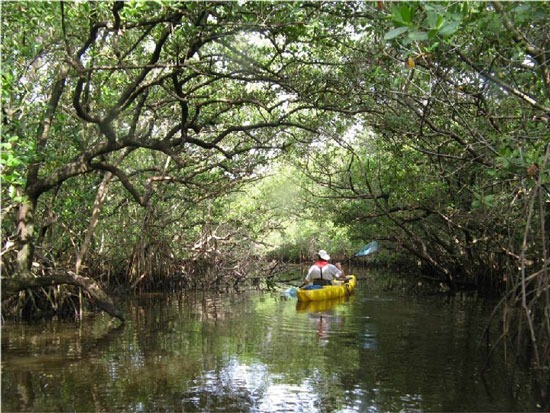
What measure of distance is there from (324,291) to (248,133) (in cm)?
444

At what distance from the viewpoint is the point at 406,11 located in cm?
346

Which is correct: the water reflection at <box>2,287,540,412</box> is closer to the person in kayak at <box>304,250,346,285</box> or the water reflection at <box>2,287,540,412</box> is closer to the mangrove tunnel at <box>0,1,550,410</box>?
the mangrove tunnel at <box>0,1,550,410</box>

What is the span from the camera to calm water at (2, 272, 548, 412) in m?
5.17

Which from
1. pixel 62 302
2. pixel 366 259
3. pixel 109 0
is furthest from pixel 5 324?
pixel 366 259

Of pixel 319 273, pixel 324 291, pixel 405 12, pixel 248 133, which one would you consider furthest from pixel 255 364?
pixel 319 273

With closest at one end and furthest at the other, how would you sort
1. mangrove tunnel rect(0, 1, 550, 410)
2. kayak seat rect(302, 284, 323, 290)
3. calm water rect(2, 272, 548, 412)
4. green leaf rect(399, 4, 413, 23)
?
green leaf rect(399, 4, 413, 23) → calm water rect(2, 272, 548, 412) → mangrove tunnel rect(0, 1, 550, 410) → kayak seat rect(302, 284, 323, 290)

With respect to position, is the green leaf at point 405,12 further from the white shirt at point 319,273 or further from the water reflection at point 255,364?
the white shirt at point 319,273

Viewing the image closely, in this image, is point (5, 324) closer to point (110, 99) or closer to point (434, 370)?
point (110, 99)

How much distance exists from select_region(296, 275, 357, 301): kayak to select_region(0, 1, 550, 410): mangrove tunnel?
1650mm

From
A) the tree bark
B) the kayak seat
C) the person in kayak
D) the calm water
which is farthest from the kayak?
the tree bark

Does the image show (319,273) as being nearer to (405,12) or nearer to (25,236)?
(25,236)

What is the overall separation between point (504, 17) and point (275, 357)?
4482 mm

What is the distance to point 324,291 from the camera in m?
11.7

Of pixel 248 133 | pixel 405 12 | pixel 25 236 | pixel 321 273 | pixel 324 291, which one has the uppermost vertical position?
pixel 248 133
